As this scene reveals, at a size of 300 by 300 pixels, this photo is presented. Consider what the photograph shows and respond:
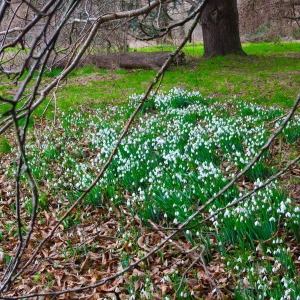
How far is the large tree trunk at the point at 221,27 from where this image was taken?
13.5m

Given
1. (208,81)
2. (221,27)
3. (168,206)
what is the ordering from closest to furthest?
(168,206)
(208,81)
(221,27)

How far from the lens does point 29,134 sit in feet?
24.5

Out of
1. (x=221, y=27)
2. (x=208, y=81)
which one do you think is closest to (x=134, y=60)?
(x=221, y=27)

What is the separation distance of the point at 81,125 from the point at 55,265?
3.73 meters

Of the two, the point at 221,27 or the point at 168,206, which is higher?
the point at 221,27

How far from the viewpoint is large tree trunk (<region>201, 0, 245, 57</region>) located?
13516 millimetres

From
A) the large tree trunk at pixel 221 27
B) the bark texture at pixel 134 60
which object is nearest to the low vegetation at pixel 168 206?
the bark texture at pixel 134 60

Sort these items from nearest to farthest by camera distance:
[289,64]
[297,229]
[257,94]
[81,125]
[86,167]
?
1. [297,229]
2. [86,167]
3. [81,125]
4. [257,94]
5. [289,64]

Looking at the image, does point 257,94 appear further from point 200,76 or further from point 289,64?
point 289,64

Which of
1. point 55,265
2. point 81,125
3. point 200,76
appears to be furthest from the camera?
point 200,76

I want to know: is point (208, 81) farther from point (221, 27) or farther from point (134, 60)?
point (221, 27)

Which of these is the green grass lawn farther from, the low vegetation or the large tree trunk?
the low vegetation

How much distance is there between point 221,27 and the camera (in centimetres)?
1364

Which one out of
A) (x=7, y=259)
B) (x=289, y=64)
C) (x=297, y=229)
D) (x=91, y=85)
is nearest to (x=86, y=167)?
(x=7, y=259)
